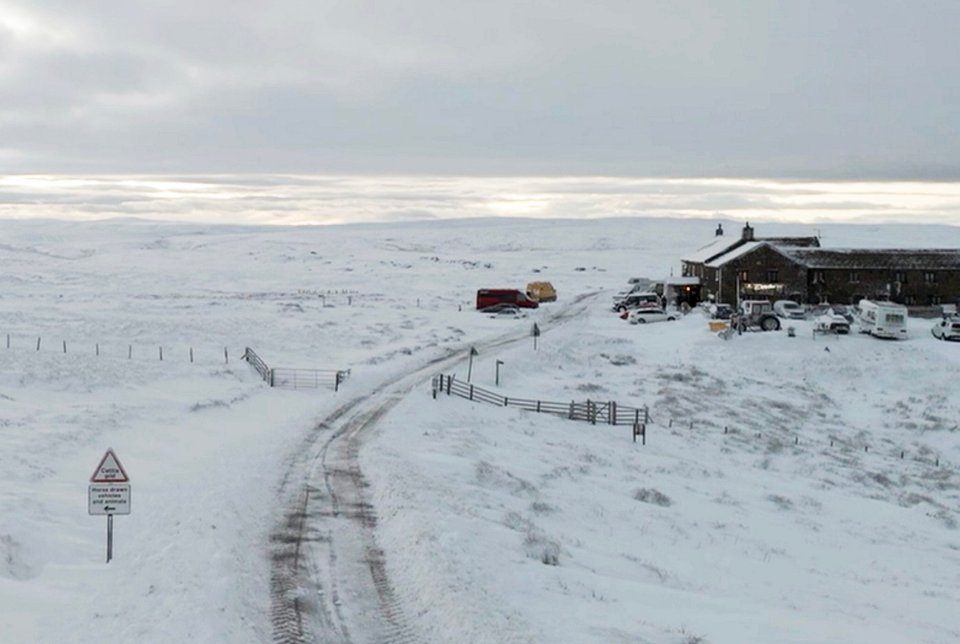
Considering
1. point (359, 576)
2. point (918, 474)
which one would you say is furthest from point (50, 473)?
point (918, 474)

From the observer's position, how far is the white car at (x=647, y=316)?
64.0m

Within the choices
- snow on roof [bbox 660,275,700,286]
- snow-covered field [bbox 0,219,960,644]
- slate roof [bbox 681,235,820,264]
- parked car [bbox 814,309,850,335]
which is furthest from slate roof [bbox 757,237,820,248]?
parked car [bbox 814,309,850,335]

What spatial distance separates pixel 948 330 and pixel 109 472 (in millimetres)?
53374

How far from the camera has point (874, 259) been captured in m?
69.4

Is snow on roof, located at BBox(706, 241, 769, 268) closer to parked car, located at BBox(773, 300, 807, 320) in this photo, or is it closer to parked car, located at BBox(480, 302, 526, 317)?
parked car, located at BBox(773, 300, 807, 320)

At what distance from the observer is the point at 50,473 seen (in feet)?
72.1

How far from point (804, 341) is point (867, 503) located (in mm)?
27224

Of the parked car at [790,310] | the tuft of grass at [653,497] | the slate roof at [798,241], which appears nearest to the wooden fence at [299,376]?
the tuft of grass at [653,497]

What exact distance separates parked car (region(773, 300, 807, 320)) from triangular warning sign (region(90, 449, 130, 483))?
54.6 metres

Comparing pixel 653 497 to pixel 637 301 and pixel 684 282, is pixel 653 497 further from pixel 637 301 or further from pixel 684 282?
pixel 684 282

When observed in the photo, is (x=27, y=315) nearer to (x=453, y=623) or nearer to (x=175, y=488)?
(x=175, y=488)

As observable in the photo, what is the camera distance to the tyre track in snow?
1324 cm

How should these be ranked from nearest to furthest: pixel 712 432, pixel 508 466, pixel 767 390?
pixel 508 466, pixel 712 432, pixel 767 390

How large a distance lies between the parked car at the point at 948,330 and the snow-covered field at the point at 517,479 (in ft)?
3.06
